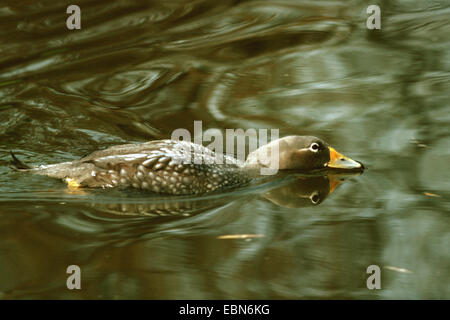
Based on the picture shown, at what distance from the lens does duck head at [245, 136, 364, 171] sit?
22.3 ft

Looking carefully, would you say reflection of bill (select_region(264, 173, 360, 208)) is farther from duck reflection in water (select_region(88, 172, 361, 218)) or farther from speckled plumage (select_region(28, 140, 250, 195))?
speckled plumage (select_region(28, 140, 250, 195))

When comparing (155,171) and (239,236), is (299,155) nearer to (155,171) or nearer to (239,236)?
(155,171)

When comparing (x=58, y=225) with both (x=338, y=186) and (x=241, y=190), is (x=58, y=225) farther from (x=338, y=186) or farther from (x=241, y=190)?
(x=338, y=186)

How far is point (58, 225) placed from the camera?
5.54 m

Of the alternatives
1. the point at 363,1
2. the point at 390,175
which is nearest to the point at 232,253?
the point at 390,175

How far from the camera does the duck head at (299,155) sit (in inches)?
268

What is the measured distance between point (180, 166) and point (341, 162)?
1630mm

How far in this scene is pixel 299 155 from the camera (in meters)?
6.86

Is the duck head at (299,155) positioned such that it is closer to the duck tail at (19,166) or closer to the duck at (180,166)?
the duck at (180,166)

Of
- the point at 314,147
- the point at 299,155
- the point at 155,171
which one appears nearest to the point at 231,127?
the point at 299,155

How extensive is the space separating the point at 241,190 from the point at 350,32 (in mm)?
4687

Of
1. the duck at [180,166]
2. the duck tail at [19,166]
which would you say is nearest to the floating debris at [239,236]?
the duck at [180,166]

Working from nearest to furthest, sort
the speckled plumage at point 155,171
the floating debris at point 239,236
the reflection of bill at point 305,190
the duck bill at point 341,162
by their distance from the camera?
the floating debris at point 239,236 < the reflection of bill at point 305,190 < the speckled plumage at point 155,171 < the duck bill at point 341,162

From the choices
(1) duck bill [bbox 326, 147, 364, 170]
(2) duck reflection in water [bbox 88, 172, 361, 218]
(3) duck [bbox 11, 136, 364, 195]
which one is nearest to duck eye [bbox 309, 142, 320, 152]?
(3) duck [bbox 11, 136, 364, 195]
